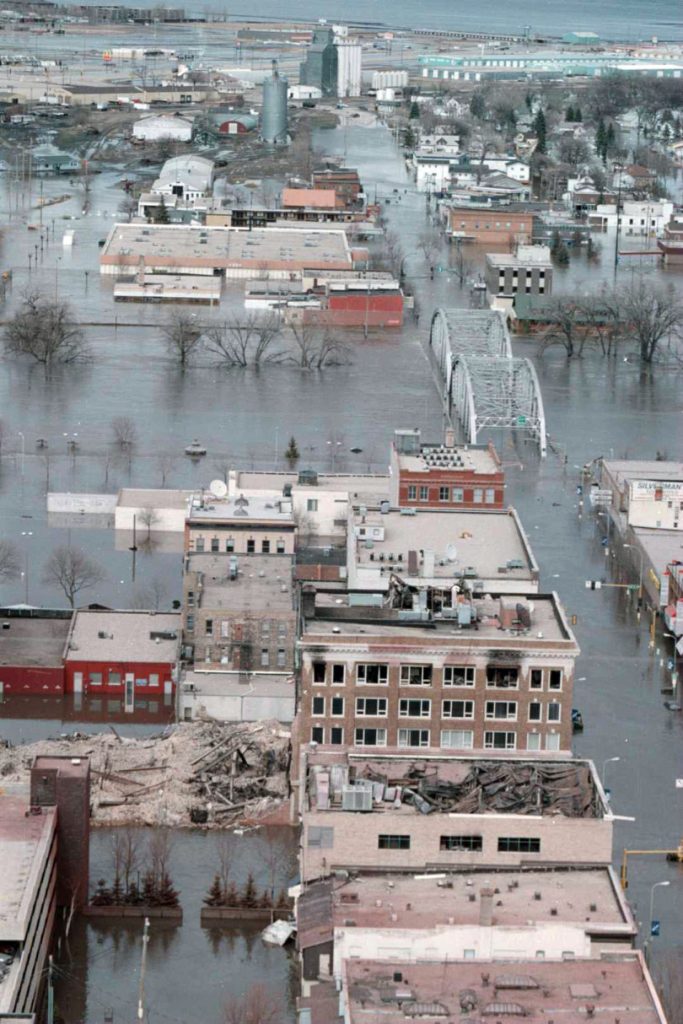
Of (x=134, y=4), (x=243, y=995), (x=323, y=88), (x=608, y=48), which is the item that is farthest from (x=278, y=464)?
(x=134, y=4)

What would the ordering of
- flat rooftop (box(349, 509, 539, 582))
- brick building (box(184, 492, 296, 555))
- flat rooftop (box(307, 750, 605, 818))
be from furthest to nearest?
brick building (box(184, 492, 296, 555)), flat rooftop (box(349, 509, 539, 582)), flat rooftop (box(307, 750, 605, 818))

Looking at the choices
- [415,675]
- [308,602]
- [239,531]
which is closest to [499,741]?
[415,675]

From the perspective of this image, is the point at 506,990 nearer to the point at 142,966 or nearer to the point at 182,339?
the point at 142,966

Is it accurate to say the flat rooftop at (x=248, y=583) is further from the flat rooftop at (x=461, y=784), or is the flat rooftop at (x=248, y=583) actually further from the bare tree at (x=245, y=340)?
the bare tree at (x=245, y=340)

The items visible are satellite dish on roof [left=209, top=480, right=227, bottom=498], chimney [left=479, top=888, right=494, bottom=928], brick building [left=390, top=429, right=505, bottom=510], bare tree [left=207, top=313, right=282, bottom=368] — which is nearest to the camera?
chimney [left=479, top=888, right=494, bottom=928]

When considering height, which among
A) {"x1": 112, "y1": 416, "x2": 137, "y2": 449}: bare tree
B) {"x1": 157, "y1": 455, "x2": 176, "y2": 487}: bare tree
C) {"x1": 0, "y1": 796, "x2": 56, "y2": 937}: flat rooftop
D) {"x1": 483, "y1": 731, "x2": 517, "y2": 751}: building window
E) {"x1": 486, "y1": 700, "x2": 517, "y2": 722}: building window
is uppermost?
{"x1": 112, "y1": 416, "x2": 137, "y2": 449}: bare tree

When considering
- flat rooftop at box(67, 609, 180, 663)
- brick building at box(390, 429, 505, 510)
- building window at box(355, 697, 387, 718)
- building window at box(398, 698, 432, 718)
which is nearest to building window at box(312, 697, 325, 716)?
building window at box(355, 697, 387, 718)

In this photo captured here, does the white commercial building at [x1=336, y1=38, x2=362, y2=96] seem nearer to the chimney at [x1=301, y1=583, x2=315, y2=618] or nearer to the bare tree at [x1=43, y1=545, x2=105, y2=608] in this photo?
the bare tree at [x1=43, y1=545, x2=105, y2=608]

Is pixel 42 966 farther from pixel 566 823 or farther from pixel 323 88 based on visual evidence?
pixel 323 88
